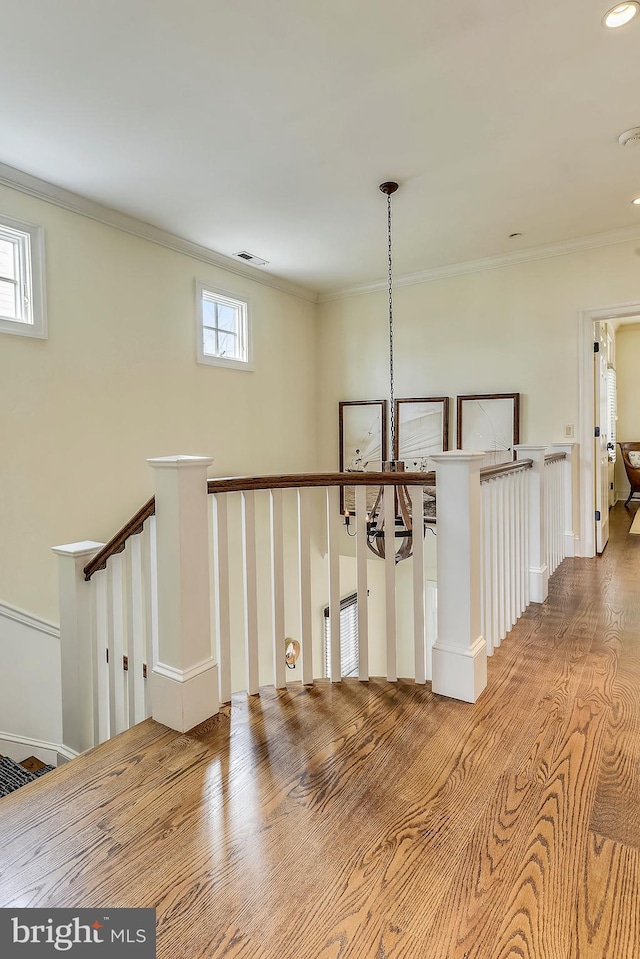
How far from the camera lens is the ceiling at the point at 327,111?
205 centimetres

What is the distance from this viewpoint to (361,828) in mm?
1346

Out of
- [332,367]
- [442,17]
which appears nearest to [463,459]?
[442,17]

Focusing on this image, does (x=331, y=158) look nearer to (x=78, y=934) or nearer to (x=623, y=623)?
(x=623, y=623)

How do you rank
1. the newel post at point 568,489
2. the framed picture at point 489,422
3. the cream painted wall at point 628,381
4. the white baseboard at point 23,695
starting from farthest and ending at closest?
the cream painted wall at point 628,381
the framed picture at point 489,422
the newel post at point 568,489
the white baseboard at point 23,695

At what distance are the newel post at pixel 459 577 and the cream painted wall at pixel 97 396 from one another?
8.59 ft

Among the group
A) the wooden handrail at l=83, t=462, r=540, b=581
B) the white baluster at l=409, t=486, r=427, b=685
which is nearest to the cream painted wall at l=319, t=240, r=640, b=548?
the wooden handrail at l=83, t=462, r=540, b=581

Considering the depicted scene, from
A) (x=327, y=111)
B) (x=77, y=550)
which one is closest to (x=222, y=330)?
(x=327, y=111)

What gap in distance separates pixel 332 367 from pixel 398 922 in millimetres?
5172

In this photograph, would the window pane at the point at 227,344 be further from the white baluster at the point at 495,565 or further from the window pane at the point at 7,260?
the white baluster at the point at 495,565

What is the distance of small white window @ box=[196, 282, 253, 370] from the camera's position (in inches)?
176

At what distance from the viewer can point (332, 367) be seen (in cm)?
575

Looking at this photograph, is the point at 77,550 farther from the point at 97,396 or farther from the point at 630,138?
the point at 630,138

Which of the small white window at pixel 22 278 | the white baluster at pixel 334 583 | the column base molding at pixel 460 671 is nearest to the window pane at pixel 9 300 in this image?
the small white window at pixel 22 278

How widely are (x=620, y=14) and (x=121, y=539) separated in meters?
2.95
